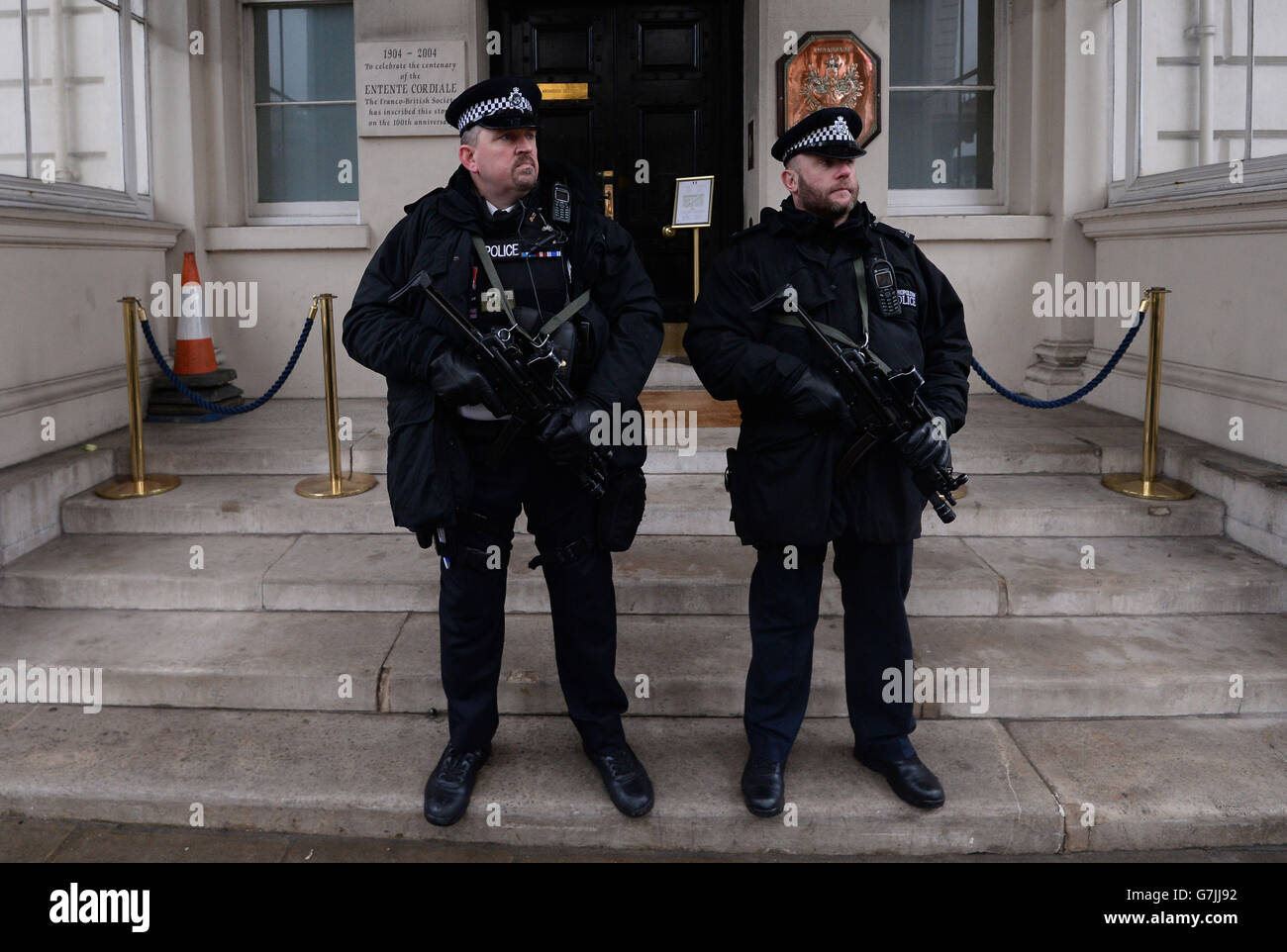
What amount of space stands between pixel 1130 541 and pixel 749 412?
2.65 meters

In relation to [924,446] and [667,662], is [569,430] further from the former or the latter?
[667,662]

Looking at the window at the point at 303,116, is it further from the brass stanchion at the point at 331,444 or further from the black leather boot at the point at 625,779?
the black leather boot at the point at 625,779

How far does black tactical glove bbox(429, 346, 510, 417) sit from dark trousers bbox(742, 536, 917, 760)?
3.08ft

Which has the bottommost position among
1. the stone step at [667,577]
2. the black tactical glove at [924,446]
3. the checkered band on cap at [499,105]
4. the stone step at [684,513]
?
the stone step at [667,577]

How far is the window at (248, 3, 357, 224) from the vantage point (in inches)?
294

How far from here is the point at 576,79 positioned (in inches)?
303

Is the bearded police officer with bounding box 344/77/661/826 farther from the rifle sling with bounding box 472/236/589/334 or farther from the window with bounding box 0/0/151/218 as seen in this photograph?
the window with bounding box 0/0/151/218

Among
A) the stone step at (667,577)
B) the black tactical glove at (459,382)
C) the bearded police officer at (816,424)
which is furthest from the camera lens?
the stone step at (667,577)

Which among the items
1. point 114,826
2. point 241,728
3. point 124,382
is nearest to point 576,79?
point 124,382

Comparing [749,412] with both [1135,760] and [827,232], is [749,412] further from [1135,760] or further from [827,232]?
[1135,760]

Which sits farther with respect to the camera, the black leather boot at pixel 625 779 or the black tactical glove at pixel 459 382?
the black leather boot at pixel 625 779

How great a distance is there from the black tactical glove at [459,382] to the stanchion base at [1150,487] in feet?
12.0

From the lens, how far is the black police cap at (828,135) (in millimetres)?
2992

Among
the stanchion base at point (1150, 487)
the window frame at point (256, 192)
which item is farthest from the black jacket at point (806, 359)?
the window frame at point (256, 192)
